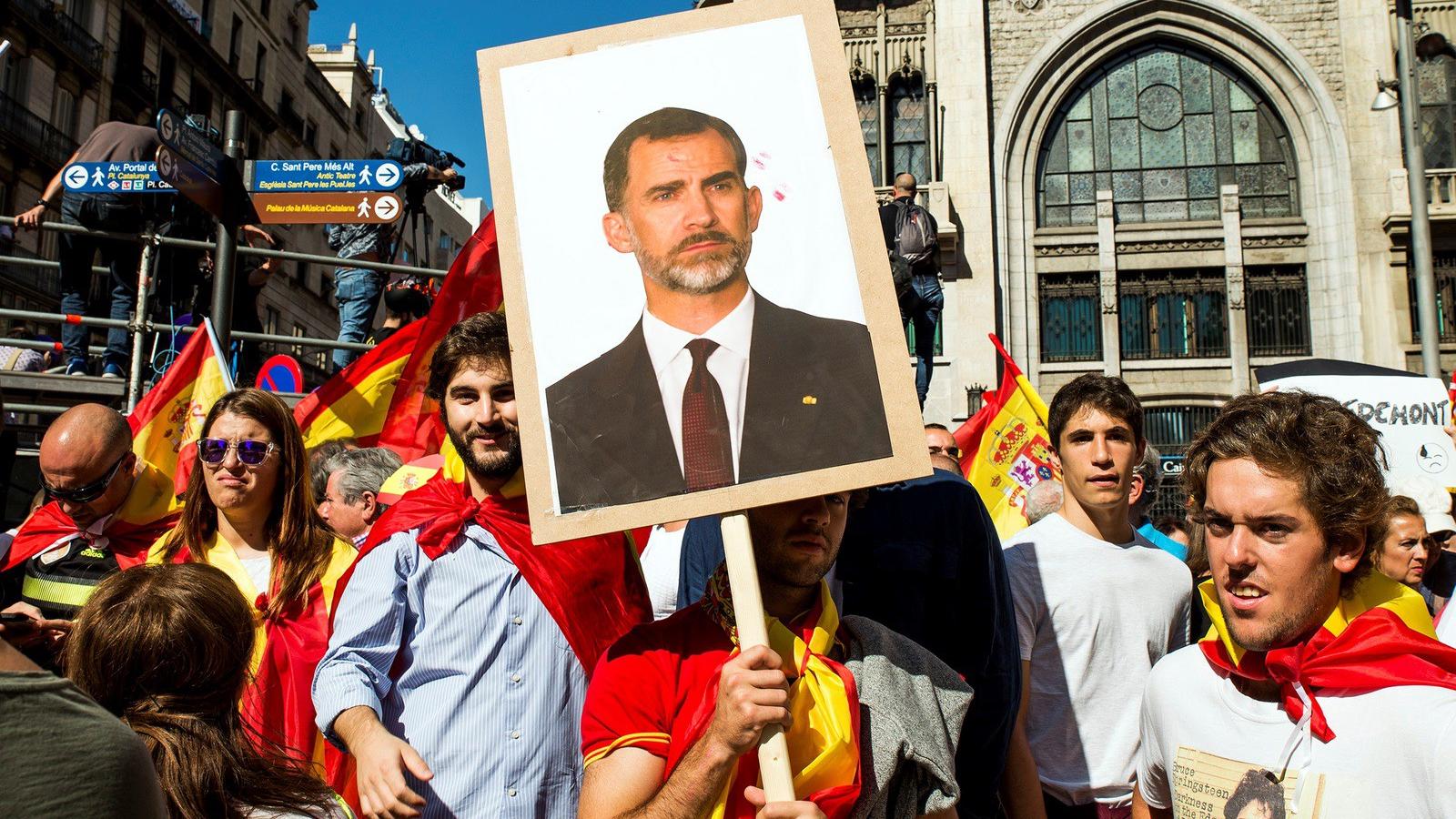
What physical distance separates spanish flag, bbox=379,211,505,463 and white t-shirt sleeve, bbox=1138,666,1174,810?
13.4ft

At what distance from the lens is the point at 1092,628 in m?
3.50

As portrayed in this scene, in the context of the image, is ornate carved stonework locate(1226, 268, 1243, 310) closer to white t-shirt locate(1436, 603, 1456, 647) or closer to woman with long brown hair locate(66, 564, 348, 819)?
white t-shirt locate(1436, 603, 1456, 647)

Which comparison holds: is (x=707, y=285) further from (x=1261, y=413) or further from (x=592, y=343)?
(x=1261, y=413)

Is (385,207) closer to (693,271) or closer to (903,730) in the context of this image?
(693,271)

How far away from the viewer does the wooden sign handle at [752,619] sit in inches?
76.7

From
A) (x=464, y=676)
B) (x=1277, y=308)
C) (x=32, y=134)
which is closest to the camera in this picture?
(x=464, y=676)

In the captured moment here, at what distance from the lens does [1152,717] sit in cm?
255

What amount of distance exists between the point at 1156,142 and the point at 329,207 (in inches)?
785

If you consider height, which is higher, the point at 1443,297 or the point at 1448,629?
the point at 1443,297

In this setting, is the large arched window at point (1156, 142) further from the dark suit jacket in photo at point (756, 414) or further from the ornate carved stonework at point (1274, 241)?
the dark suit jacket in photo at point (756, 414)

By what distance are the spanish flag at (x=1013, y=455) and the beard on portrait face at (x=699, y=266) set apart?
508 cm

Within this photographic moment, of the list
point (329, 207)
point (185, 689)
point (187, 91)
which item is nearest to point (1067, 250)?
point (329, 207)

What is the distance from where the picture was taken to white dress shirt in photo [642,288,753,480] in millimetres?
2301

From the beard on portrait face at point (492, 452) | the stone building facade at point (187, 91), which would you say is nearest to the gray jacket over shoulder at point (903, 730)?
the beard on portrait face at point (492, 452)
